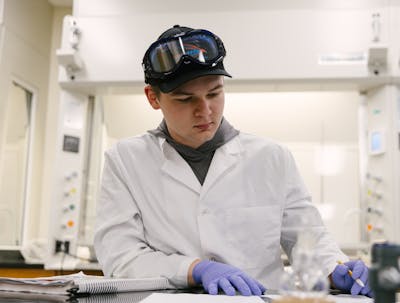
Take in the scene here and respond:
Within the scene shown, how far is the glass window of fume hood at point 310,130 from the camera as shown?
285cm

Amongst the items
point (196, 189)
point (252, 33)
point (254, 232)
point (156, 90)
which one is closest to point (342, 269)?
point (254, 232)

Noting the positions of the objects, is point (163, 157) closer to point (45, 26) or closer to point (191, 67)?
point (191, 67)

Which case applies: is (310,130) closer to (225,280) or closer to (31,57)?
(225,280)

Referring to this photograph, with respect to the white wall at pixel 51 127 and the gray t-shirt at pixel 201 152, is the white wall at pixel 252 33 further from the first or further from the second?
the gray t-shirt at pixel 201 152


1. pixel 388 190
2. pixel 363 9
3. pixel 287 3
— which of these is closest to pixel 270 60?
pixel 287 3

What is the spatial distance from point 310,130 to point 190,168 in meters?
1.71

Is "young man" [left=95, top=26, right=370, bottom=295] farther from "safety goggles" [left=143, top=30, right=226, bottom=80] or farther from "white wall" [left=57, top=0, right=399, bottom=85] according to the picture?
"white wall" [left=57, top=0, right=399, bottom=85]

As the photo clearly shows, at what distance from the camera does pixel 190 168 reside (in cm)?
141

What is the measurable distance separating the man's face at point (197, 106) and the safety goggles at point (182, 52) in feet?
0.21

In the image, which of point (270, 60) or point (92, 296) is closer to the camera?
point (92, 296)

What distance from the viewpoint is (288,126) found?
117 inches

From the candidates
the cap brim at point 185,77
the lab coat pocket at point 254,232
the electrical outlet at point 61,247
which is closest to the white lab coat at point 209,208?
the lab coat pocket at point 254,232

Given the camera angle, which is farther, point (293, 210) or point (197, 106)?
point (293, 210)

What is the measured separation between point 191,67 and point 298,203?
53 cm
